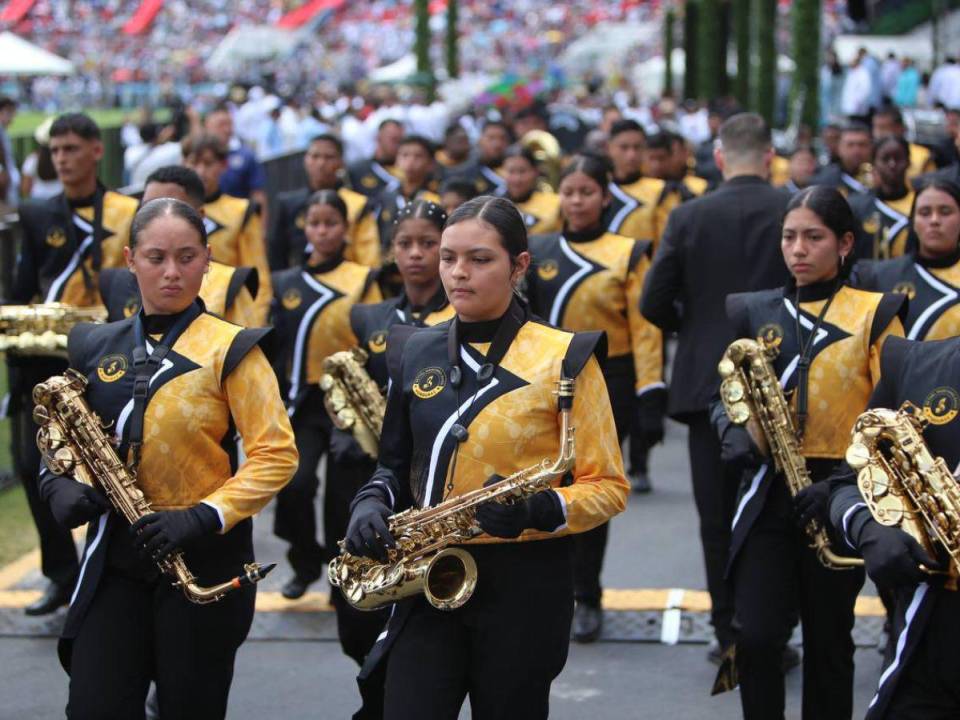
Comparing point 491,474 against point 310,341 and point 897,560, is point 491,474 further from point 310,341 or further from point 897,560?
point 310,341

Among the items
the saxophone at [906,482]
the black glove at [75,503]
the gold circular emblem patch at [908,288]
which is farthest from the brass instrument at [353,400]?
the saxophone at [906,482]

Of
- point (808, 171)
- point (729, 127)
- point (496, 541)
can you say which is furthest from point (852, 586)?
point (808, 171)

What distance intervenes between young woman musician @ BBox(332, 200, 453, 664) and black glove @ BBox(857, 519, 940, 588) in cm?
252

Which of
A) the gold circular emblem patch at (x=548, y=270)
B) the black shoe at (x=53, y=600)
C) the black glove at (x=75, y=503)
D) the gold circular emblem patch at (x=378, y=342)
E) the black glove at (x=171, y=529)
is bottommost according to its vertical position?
the black shoe at (x=53, y=600)

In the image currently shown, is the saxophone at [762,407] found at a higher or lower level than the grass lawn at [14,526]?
higher

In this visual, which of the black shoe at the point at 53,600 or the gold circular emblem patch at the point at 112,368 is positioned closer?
the gold circular emblem patch at the point at 112,368

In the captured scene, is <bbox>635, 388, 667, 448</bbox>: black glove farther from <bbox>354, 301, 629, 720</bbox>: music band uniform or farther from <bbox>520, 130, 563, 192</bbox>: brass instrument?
<bbox>520, 130, 563, 192</bbox>: brass instrument

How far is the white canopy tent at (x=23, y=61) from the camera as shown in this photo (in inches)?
1497

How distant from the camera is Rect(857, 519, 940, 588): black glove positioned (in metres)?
4.30

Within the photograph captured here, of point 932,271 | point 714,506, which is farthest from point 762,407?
point 932,271

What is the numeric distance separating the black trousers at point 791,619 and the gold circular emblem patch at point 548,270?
2.77m

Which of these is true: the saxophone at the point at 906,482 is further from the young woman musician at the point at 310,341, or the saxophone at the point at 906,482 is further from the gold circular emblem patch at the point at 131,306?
the young woman musician at the point at 310,341

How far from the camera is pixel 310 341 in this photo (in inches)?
326

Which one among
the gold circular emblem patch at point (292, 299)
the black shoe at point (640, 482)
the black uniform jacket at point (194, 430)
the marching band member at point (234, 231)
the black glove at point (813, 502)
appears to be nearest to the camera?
the black uniform jacket at point (194, 430)
